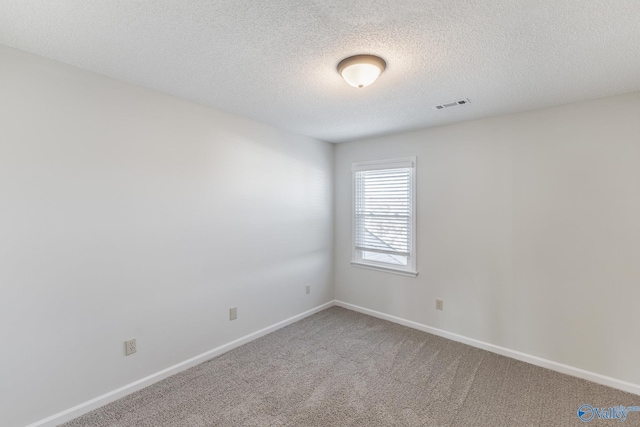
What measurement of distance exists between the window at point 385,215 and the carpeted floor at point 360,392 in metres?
1.07

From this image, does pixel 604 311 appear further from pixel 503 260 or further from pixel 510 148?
pixel 510 148

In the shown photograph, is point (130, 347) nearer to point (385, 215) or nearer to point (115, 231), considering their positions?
point (115, 231)

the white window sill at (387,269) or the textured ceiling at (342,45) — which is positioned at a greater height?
the textured ceiling at (342,45)

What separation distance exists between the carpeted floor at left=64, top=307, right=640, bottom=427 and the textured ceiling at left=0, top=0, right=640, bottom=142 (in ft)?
7.91

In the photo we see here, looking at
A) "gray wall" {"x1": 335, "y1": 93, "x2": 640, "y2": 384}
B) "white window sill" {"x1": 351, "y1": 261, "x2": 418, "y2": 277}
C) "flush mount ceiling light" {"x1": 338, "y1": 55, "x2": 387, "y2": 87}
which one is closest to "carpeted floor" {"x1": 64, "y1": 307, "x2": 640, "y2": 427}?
"gray wall" {"x1": 335, "y1": 93, "x2": 640, "y2": 384}

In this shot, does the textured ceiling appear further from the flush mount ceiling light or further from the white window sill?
the white window sill

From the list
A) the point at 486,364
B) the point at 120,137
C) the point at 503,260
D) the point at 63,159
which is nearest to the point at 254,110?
the point at 120,137

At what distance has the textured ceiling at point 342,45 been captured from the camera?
4.60ft

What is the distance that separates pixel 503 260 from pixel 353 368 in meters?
1.83

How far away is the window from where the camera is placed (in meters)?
3.56

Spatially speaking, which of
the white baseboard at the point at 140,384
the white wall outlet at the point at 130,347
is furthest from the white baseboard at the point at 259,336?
the white wall outlet at the point at 130,347

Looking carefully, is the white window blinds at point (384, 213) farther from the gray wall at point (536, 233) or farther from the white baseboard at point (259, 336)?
the white baseboard at point (259, 336)

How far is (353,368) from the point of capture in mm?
2639
